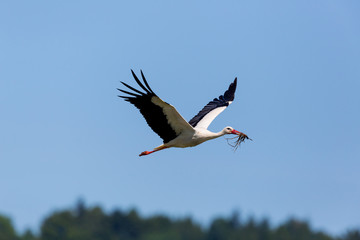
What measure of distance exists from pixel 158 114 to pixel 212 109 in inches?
137

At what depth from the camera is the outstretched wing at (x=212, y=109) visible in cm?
2236

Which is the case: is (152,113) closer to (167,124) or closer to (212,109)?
(167,124)

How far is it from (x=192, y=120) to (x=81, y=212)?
70.6 m

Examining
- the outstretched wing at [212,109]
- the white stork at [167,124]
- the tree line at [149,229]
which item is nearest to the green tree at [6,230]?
the tree line at [149,229]

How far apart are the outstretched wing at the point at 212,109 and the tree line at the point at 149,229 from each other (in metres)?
57.3

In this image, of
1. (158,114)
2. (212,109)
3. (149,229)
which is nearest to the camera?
(158,114)

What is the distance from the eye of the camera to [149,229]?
86500mm

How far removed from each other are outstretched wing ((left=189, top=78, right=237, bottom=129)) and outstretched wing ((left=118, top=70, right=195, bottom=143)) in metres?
1.63

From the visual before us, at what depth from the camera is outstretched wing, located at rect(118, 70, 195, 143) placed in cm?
1948

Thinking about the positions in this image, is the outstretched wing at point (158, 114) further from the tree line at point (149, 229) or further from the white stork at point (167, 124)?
A: the tree line at point (149, 229)

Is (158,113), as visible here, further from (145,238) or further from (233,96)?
(145,238)

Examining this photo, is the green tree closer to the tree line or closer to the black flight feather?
the tree line

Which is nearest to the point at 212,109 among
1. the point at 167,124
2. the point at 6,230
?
the point at 167,124

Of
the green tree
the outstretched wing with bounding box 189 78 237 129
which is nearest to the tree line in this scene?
the green tree
